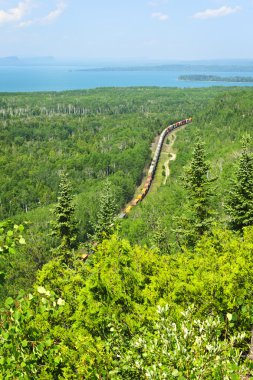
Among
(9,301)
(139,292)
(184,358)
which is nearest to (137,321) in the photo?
(139,292)

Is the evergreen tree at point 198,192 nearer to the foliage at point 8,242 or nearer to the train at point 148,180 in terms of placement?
the foliage at point 8,242

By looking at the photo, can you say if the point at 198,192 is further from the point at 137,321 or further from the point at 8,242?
the point at 8,242

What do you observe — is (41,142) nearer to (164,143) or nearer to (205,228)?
(164,143)

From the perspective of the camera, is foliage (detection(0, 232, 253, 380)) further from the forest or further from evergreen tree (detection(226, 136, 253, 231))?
evergreen tree (detection(226, 136, 253, 231))

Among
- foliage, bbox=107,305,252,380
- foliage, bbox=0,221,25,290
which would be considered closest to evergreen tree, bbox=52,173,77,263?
foliage, bbox=107,305,252,380

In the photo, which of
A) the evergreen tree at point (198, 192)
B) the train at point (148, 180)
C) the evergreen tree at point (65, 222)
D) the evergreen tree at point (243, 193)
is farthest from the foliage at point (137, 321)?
the train at point (148, 180)

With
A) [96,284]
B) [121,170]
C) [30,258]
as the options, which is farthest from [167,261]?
[121,170]
